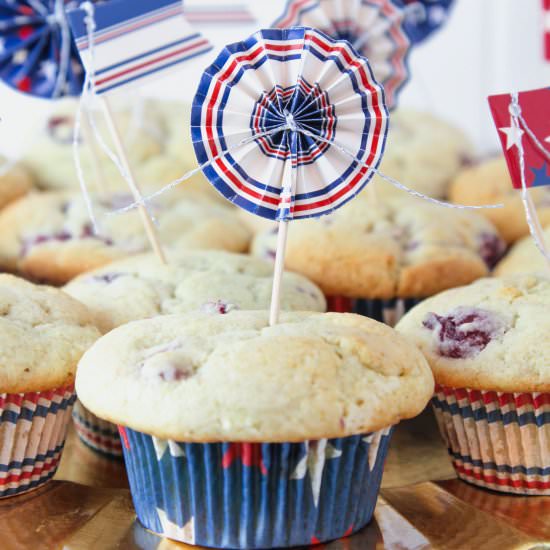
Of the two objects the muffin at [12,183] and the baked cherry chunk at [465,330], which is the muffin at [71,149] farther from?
the baked cherry chunk at [465,330]

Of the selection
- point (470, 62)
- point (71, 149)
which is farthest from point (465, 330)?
point (470, 62)

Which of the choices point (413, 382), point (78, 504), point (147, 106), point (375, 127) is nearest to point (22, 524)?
point (78, 504)

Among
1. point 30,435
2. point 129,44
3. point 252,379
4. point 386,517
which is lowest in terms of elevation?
point 386,517

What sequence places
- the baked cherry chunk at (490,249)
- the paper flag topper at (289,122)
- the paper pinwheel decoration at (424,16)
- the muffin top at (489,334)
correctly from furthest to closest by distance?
the paper pinwheel decoration at (424,16)
the baked cherry chunk at (490,249)
the muffin top at (489,334)
the paper flag topper at (289,122)

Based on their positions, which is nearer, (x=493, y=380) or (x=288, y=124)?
(x=288, y=124)

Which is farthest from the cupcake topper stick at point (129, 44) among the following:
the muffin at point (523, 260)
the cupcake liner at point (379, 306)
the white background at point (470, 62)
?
the white background at point (470, 62)

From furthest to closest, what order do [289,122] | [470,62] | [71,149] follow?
[470,62]
[71,149]
[289,122]

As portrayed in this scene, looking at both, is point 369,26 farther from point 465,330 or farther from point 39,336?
point 39,336
